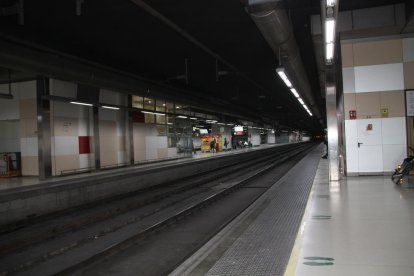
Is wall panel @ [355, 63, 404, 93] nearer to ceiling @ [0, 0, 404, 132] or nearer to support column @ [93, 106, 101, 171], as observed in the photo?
ceiling @ [0, 0, 404, 132]

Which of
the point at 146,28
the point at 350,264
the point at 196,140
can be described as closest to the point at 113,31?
the point at 146,28

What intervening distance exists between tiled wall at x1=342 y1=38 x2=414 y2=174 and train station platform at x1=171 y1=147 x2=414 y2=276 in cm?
191

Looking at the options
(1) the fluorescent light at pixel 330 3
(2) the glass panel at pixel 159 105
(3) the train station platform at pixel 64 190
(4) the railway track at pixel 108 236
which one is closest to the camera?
(4) the railway track at pixel 108 236

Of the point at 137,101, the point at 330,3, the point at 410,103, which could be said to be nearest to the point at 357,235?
the point at 330,3

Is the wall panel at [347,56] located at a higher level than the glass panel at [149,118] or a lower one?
higher

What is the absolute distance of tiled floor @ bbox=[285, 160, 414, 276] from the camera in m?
3.96

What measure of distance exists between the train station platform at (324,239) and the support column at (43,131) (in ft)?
27.8

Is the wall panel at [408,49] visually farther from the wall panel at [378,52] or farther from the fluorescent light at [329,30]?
the fluorescent light at [329,30]

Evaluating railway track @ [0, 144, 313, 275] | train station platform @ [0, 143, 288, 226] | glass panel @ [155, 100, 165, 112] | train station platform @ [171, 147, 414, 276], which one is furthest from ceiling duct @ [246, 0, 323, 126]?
glass panel @ [155, 100, 165, 112]

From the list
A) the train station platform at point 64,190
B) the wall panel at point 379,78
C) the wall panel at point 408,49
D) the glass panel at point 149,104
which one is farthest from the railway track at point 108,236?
the glass panel at point 149,104

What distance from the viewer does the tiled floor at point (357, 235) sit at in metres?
3.96

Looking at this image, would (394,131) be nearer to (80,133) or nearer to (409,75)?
(409,75)

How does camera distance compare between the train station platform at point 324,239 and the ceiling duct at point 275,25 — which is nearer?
the train station platform at point 324,239

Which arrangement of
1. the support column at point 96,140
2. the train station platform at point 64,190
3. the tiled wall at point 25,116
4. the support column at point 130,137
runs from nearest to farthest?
1. the train station platform at point 64,190
2. the tiled wall at point 25,116
3. the support column at point 96,140
4. the support column at point 130,137
